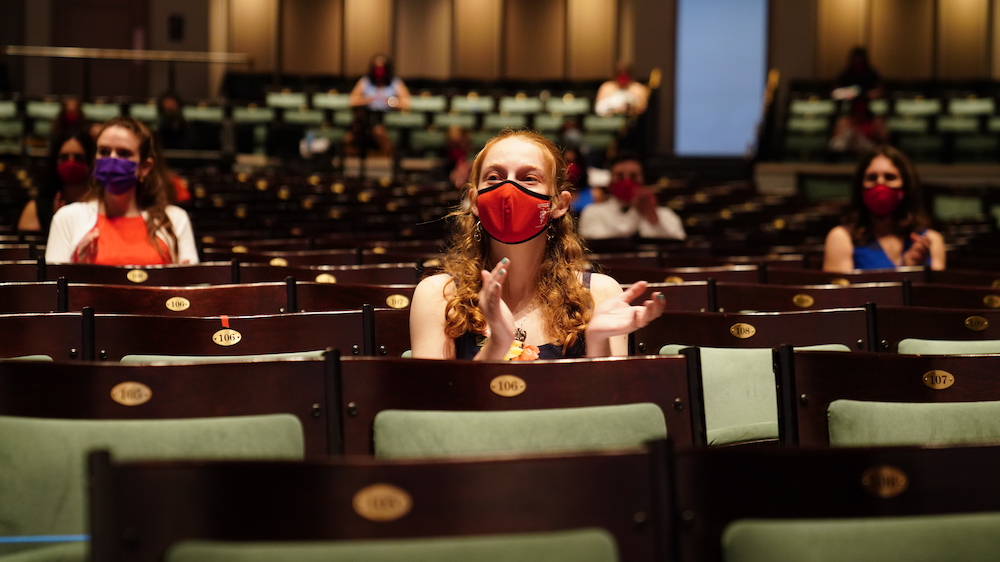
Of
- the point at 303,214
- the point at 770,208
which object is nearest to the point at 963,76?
the point at 770,208

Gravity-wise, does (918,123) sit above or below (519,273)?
above

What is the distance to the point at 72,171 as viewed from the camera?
4699mm

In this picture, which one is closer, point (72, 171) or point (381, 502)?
point (381, 502)

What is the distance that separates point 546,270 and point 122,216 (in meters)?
2.08

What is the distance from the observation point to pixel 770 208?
7.77 metres

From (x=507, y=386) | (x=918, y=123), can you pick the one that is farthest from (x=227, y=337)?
(x=918, y=123)

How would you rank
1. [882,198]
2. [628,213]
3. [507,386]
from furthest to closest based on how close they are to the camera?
[628,213]
[882,198]
[507,386]

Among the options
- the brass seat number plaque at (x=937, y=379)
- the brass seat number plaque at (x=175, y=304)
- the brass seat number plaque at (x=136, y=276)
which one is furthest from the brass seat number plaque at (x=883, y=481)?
the brass seat number plaque at (x=136, y=276)

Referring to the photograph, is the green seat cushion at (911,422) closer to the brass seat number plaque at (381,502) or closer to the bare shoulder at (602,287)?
the bare shoulder at (602,287)

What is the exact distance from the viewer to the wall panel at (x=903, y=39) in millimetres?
16984

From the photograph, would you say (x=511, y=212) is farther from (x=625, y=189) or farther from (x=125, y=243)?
(x=625, y=189)

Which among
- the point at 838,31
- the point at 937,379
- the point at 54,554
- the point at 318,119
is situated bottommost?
the point at 54,554

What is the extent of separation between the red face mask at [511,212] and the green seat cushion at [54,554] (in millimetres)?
1054

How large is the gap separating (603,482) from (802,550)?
10.6 inches
